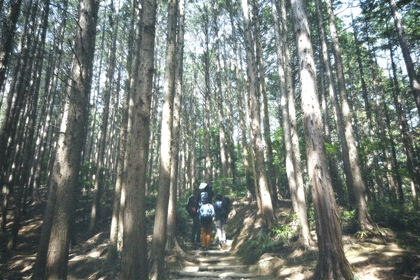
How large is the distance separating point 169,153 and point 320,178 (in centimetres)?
403

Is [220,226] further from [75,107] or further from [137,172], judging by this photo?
[75,107]

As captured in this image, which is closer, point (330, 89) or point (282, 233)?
point (282, 233)

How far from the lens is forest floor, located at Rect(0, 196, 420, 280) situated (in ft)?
17.0

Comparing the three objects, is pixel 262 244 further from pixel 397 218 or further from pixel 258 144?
pixel 397 218

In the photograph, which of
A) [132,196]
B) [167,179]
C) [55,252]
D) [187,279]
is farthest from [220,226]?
[55,252]

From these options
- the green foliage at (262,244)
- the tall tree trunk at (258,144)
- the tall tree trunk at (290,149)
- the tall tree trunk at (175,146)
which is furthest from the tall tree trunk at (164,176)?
the tall tree trunk at (290,149)

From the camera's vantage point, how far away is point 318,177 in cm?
488

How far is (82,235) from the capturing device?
44.2 ft

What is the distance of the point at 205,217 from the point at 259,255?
2.34 m

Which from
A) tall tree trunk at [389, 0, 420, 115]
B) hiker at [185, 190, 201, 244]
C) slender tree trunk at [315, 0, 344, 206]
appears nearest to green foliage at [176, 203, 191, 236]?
hiker at [185, 190, 201, 244]

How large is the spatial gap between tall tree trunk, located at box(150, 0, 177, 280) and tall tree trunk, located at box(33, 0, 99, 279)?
2.09 m

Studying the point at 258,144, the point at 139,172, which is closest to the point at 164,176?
the point at 139,172

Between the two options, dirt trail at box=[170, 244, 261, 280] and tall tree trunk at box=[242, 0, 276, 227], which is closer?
dirt trail at box=[170, 244, 261, 280]

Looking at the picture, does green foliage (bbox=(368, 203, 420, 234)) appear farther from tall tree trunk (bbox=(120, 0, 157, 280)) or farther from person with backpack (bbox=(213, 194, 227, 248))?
tall tree trunk (bbox=(120, 0, 157, 280))
